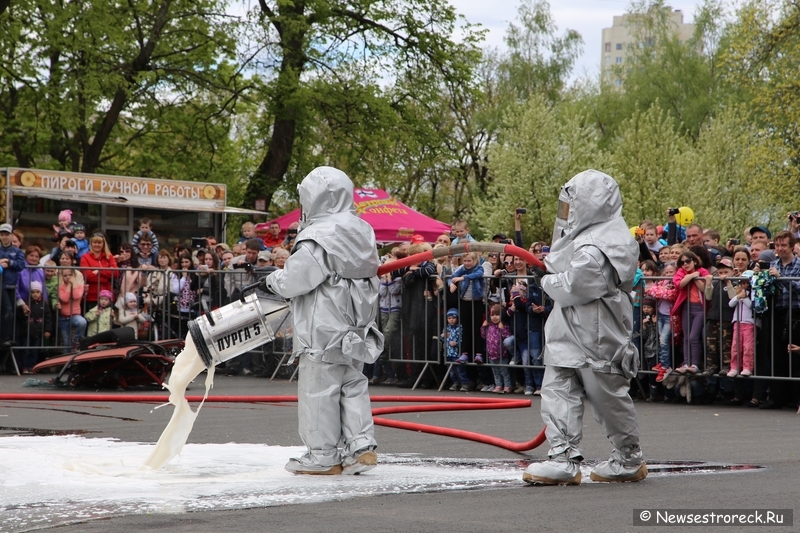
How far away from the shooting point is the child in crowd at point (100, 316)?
16312 mm

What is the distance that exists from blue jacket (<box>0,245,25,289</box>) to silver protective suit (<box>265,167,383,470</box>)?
9.32 m

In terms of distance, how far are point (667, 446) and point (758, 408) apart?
12.3 ft

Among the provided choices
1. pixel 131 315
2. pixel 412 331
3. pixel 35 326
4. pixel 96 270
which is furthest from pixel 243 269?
pixel 35 326

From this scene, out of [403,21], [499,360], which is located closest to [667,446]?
[499,360]

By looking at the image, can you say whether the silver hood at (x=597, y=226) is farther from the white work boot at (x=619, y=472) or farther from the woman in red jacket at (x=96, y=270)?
the woman in red jacket at (x=96, y=270)

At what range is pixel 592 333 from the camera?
22.6 feet

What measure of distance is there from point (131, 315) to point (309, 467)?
32.8ft

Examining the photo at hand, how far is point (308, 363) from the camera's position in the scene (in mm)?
7371

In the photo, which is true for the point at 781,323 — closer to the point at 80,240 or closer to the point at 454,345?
the point at 454,345

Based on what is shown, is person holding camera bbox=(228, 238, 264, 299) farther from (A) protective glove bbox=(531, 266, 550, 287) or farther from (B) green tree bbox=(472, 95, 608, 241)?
(B) green tree bbox=(472, 95, 608, 241)

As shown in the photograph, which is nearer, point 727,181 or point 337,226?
point 337,226

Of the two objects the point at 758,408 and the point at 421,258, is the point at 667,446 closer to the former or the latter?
the point at 421,258

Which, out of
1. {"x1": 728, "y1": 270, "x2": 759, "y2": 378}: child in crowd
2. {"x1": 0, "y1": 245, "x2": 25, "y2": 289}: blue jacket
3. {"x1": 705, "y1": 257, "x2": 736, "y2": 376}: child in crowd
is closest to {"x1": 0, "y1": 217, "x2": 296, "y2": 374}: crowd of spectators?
{"x1": 0, "y1": 245, "x2": 25, "y2": 289}: blue jacket

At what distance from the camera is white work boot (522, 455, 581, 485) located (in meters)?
6.64
